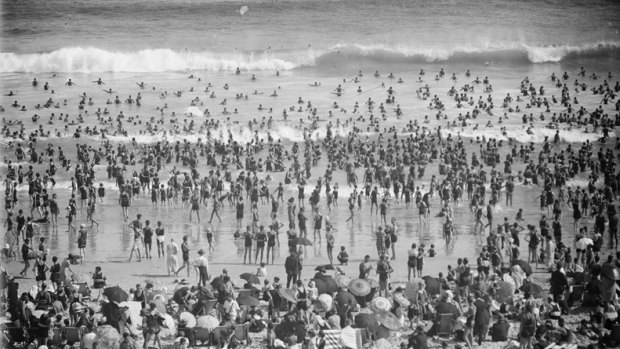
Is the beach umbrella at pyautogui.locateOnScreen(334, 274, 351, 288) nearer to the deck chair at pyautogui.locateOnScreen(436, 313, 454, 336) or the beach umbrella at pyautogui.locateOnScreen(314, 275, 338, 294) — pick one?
the beach umbrella at pyautogui.locateOnScreen(314, 275, 338, 294)

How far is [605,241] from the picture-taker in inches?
1044

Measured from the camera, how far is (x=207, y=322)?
1580 cm

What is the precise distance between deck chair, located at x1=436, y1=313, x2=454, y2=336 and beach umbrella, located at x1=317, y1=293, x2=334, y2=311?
7.73ft

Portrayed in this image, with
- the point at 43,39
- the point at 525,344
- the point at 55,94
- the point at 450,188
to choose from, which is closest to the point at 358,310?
the point at 525,344

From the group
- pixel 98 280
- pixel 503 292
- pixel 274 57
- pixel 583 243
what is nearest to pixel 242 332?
pixel 98 280

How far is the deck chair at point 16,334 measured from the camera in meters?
15.7

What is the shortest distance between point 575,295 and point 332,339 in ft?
22.5

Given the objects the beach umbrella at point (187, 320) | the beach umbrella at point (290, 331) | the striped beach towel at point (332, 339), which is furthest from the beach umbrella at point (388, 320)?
the beach umbrella at point (187, 320)

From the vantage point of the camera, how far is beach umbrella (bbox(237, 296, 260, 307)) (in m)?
16.6

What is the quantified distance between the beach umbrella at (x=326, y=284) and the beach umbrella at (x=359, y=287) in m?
0.39

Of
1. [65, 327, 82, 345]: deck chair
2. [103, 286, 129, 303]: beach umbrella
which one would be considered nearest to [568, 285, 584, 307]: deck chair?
[103, 286, 129, 303]: beach umbrella

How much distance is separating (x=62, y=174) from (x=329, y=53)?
48607mm

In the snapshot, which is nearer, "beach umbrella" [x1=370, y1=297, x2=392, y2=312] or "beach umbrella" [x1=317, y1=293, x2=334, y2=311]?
"beach umbrella" [x1=370, y1=297, x2=392, y2=312]

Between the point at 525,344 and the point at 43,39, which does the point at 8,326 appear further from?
the point at 43,39
